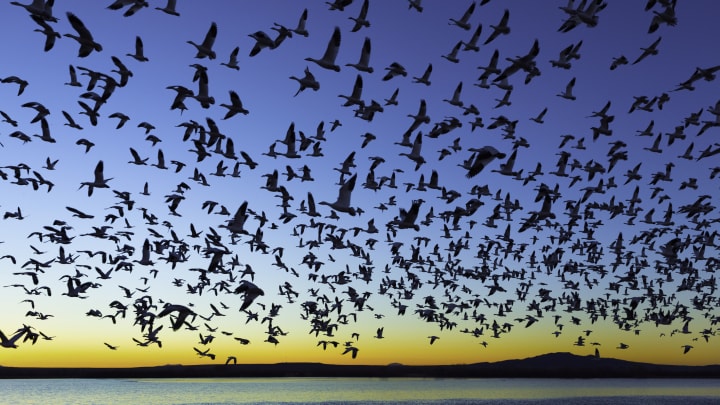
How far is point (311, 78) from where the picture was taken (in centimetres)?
3328

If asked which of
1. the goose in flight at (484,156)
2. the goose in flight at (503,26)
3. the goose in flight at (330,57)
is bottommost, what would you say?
the goose in flight at (484,156)

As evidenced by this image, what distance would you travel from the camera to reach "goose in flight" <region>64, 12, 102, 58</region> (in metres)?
27.0

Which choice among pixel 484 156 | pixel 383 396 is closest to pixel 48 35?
pixel 484 156

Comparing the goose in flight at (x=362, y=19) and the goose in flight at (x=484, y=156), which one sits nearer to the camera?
the goose in flight at (x=484, y=156)

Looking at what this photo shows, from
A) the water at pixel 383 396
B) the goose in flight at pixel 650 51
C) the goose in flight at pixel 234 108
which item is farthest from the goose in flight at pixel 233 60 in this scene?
the water at pixel 383 396

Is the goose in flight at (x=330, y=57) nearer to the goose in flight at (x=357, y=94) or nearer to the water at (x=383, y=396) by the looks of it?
the goose in flight at (x=357, y=94)

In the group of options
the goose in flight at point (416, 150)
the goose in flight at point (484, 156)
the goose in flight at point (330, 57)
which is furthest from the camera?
the goose in flight at point (416, 150)

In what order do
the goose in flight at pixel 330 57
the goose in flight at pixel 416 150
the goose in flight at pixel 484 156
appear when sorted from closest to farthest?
the goose in flight at pixel 484 156, the goose in flight at pixel 330 57, the goose in flight at pixel 416 150

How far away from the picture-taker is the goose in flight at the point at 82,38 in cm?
→ 2705

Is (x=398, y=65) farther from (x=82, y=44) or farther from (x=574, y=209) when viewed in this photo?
(x=574, y=209)

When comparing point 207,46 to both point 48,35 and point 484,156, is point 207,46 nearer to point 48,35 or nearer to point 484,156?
point 48,35

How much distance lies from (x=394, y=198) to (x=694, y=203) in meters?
17.8

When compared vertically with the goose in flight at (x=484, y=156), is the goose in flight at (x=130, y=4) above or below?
above

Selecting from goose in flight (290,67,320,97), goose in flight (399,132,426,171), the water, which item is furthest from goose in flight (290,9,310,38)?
the water
